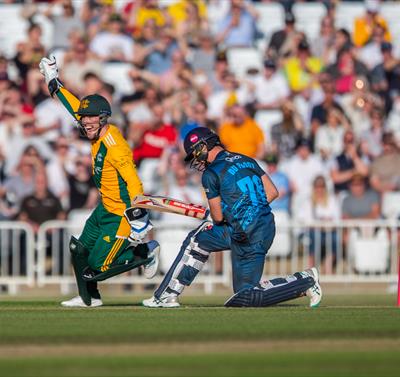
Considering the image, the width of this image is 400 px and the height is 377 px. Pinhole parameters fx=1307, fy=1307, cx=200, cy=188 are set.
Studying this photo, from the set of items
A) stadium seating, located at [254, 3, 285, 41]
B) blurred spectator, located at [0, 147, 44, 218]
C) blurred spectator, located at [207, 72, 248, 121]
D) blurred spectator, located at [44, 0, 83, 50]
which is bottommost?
blurred spectator, located at [0, 147, 44, 218]

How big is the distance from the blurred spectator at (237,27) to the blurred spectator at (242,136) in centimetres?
309

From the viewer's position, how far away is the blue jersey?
45.5ft

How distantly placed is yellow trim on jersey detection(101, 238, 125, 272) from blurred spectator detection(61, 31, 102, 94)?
9814 mm

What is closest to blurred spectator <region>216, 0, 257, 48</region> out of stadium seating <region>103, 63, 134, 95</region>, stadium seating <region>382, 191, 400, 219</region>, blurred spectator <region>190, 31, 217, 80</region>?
blurred spectator <region>190, 31, 217, 80</region>

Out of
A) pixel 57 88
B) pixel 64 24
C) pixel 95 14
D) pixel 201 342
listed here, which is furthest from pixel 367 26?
pixel 201 342

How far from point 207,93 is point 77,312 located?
38.6ft

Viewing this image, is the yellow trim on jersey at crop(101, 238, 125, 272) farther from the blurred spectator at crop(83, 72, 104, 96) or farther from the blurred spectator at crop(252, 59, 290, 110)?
the blurred spectator at crop(252, 59, 290, 110)

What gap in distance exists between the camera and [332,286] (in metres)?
22.0

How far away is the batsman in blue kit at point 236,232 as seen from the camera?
45.1ft

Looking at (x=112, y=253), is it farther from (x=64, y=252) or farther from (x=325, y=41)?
(x=325, y=41)

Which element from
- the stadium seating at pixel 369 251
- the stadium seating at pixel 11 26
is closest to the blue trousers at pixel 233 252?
the stadium seating at pixel 369 251

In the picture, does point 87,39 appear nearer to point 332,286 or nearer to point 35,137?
point 35,137

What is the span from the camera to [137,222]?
46.8 ft

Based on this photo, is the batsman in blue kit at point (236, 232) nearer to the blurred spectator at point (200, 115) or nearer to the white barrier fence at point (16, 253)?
the white barrier fence at point (16, 253)
